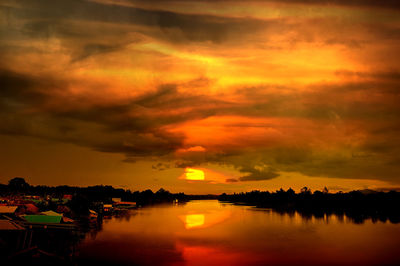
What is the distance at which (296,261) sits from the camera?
165 ft

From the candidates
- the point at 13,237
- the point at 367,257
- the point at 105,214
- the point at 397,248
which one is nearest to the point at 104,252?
the point at 13,237

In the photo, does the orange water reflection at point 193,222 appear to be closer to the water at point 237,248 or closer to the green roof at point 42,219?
the water at point 237,248

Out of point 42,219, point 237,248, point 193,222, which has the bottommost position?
point 237,248

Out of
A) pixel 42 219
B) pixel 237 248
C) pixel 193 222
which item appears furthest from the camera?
pixel 193 222

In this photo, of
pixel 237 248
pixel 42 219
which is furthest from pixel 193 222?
pixel 42 219

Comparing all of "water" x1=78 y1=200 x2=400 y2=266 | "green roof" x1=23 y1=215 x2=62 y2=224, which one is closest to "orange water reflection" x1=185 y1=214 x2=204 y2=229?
"water" x1=78 y1=200 x2=400 y2=266

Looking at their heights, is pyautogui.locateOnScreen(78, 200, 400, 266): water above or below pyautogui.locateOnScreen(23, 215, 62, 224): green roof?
below

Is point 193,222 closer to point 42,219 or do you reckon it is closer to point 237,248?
point 237,248

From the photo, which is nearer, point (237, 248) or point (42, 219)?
point (42, 219)

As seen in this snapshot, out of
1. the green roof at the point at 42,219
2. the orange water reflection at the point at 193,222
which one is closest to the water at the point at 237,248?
the green roof at the point at 42,219

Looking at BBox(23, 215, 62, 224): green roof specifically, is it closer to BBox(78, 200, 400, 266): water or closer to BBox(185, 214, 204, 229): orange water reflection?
BBox(78, 200, 400, 266): water

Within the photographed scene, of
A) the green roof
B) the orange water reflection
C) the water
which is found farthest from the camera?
the orange water reflection

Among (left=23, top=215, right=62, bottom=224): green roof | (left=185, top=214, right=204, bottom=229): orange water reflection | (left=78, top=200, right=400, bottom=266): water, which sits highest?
(left=23, top=215, right=62, bottom=224): green roof

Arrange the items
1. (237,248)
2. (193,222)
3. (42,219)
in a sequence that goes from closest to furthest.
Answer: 1. (42,219)
2. (237,248)
3. (193,222)
